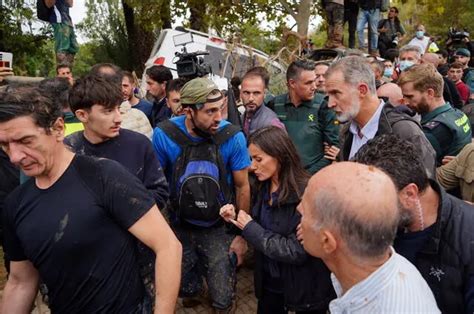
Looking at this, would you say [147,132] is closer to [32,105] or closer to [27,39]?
[32,105]

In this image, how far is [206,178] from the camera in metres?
2.74

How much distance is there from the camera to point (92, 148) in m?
2.44

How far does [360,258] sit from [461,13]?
3163 cm

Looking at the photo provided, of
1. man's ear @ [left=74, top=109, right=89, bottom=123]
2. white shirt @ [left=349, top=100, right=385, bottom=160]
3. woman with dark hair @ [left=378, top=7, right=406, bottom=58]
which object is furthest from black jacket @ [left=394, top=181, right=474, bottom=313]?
woman with dark hair @ [left=378, top=7, right=406, bottom=58]

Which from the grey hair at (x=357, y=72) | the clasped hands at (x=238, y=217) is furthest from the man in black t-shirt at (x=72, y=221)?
the grey hair at (x=357, y=72)

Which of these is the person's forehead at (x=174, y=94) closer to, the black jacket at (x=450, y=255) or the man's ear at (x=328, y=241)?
the black jacket at (x=450, y=255)

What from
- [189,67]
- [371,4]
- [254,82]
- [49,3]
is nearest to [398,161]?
[254,82]

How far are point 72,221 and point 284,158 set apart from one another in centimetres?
128

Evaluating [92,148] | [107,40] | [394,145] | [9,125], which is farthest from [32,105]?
[107,40]

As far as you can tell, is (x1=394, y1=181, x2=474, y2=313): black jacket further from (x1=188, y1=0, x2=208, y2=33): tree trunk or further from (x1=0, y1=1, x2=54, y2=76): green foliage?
(x1=0, y1=1, x2=54, y2=76): green foliage

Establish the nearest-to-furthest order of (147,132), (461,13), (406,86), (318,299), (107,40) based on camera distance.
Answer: (318,299)
(406,86)
(147,132)
(107,40)
(461,13)

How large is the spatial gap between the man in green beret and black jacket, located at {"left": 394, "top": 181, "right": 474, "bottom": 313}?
4.87 ft

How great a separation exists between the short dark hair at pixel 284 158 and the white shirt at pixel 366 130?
547 mm

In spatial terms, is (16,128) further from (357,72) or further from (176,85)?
(176,85)
